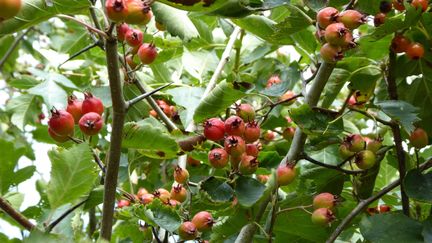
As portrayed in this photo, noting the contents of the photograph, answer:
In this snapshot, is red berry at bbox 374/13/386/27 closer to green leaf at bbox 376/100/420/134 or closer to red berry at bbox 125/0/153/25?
green leaf at bbox 376/100/420/134

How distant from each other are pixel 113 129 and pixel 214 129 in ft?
1.34

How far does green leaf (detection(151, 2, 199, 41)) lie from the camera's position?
49.1 inches

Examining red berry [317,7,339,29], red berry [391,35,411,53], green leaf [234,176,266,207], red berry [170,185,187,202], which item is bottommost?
red berry [170,185,187,202]

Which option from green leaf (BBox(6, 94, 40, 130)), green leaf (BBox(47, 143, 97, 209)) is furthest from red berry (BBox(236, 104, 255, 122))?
green leaf (BBox(6, 94, 40, 130))

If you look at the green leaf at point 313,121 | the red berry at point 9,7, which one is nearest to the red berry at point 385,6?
the green leaf at point 313,121

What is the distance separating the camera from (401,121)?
A: 129cm

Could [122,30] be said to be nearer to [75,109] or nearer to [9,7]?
[75,109]

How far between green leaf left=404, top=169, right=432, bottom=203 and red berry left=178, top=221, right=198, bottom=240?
43 cm

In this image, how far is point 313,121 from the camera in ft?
4.37

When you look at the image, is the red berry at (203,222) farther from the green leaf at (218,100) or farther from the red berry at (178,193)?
the green leaf at (218,100)

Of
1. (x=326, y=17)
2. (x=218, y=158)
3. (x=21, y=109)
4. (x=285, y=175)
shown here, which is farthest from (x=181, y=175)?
(x=21, y=109)

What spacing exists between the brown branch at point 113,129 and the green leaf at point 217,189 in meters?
0.33

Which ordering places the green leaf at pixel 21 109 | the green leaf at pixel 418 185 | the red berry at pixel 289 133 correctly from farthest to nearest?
the green leaf at pixel 21 109
the red berry at pixel 289 133
the green leaf at pixel 418 185

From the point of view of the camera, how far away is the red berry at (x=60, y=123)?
116 cm
